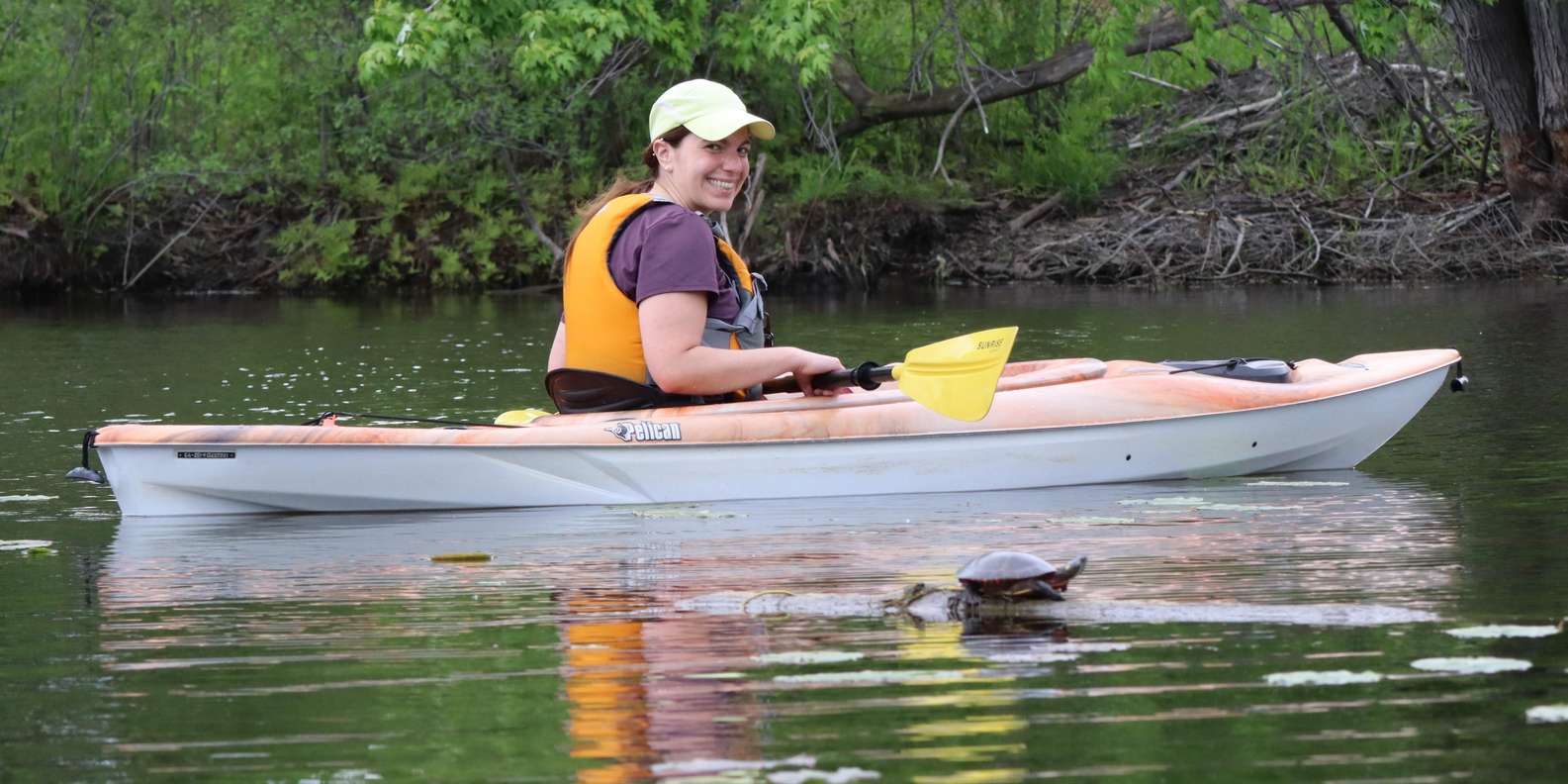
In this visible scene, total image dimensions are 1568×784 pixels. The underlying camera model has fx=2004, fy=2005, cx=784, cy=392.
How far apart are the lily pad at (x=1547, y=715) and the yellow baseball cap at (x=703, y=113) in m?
3.12

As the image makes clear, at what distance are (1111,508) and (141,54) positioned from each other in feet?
57.4

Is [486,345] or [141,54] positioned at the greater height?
[141,54]

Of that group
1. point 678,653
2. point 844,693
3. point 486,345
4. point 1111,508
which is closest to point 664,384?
point 1111,508

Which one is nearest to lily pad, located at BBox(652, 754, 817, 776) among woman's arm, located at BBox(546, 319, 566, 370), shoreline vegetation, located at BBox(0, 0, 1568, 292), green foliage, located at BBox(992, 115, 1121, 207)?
woman's arm, located at BBox(546, 319, 566, 370)

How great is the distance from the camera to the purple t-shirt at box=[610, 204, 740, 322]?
600 cm

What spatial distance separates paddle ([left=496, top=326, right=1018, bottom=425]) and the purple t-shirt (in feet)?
1.49

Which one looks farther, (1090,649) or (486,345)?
(486,345)

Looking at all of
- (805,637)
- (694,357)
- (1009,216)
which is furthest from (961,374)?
(1009,216)

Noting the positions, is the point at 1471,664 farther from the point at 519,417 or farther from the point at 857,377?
the point at 519,417

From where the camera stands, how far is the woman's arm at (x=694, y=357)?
238 inches

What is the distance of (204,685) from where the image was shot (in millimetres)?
3977

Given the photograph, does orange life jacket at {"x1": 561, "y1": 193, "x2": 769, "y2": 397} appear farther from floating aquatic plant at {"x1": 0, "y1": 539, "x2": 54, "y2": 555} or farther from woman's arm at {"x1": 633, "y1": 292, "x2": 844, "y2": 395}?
floating aquatic plant at {"x1": 0, "y1": 539, "x2": 54, "y2": 555}

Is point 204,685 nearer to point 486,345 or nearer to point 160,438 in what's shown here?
point 160,438

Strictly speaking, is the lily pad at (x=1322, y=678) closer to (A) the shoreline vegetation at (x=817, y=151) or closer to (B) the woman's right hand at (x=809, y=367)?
(B) the woman's right hand at (x=809, y=367)
